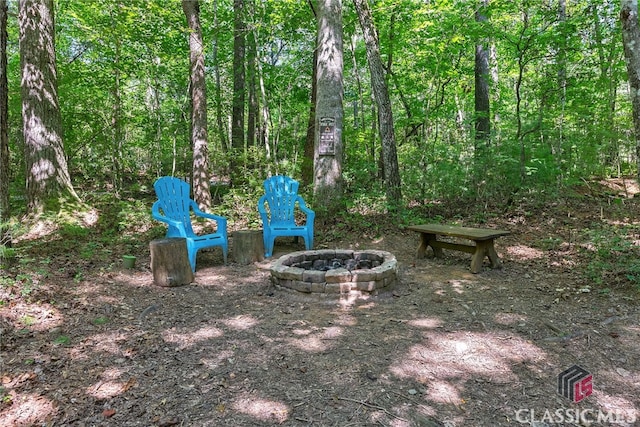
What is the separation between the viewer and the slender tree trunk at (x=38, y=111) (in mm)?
4828

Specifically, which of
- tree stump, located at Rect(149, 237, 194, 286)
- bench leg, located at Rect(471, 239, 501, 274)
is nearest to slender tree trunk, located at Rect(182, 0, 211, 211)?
tree stump, located at Rect(149, 237, 194, 286)

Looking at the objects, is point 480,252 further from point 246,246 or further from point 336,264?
point 246,246

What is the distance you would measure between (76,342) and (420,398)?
1.96 m

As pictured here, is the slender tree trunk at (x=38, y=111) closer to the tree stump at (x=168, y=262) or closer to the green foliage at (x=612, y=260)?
the tree stump at (x=168, y=262)

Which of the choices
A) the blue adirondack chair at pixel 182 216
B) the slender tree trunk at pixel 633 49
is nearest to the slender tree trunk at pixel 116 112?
the blue adirondack chair at pixel 182 216

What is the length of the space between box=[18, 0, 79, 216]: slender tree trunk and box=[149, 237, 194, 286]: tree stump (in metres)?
2.30

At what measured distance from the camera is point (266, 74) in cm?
848

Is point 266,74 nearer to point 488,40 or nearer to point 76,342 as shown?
point 488,40

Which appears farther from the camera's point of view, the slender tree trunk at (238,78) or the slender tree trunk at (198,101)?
the slender tree trunk at (238,78)

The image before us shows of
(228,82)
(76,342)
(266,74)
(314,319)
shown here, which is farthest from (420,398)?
(228,82)

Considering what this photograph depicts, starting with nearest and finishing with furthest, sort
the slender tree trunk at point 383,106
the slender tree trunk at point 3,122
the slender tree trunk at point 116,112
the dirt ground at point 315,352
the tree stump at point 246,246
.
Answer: the dirt ground at point 315,352
the slender tree trunk at point 3,122
the tree stump at point 246,246
the slender tree trunk at point 383,106
the slender tree trunk at point 116,112

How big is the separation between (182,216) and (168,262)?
103 centimetres

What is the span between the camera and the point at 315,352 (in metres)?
2.28

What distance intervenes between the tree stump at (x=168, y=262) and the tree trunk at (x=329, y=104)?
97.4 inches
